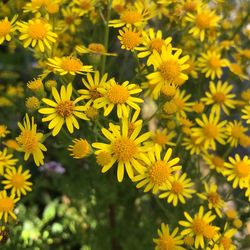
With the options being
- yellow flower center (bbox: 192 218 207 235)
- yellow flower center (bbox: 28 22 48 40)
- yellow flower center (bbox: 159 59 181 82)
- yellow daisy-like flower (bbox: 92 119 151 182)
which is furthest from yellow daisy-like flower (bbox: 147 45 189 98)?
yellow flower center (bbox: 192 218 207 235)

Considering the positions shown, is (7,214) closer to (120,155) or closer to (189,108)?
(120,155)

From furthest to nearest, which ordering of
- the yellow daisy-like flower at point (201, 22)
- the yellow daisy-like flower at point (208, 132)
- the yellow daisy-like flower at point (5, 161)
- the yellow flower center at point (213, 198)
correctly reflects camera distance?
the yellow daisy-like flower at point (201, 22) < the yellow daisy-like flower at point (208, 132) < the yellow flower center at point (213, 198) < the yellow daisy-like flower at point (5, 161)

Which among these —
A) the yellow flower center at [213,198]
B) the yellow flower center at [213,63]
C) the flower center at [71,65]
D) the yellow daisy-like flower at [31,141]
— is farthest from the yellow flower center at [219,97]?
the yellow daisy-like flower at [31,141]

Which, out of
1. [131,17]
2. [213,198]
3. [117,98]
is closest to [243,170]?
[213,198]

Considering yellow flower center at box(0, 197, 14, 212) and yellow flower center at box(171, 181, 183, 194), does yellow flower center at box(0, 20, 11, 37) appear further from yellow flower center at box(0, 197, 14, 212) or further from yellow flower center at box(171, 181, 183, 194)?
yellow flower center at box(171, 181, 183, 194)

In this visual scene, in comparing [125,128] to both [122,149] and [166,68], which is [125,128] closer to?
[122,149]

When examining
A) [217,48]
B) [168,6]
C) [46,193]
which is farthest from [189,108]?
[46,193]

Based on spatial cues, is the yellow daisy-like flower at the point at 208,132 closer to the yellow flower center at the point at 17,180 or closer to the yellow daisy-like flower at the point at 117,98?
the yellow daisy-like flower at the point at 117,98
